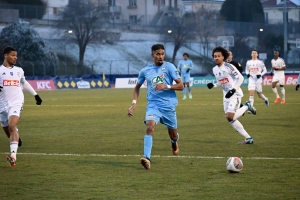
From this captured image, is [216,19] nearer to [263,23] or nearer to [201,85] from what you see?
[263,23]

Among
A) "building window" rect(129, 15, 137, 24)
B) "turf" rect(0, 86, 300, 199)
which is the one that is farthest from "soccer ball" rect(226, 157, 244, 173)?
"building window" rect(129, 15, 137, 24)

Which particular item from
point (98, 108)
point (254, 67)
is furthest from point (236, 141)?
point (98, 108)

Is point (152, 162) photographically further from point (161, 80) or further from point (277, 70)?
point (277, 70)

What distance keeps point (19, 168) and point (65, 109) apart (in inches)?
680

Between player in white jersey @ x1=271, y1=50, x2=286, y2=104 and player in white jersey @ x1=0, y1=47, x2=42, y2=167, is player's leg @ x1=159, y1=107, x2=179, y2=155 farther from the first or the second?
player in white jersey @ x1=271, y1=50, x2=286, y2=104

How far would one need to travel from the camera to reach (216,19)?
Answer: 97.8 m

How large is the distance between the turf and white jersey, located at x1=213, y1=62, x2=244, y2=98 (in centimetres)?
136

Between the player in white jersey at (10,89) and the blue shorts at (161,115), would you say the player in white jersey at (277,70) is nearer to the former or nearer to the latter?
the blue shorts at (161,115)

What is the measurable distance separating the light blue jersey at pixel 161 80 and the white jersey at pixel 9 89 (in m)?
2.57

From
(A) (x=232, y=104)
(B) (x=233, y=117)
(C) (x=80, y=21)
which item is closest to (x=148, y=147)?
(B) (x=233, y=117)

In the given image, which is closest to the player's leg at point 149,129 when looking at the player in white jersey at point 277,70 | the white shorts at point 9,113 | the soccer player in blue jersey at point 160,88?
the soccer player in blue jersey at point 160,88

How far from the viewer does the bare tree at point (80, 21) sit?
7875 centimetres

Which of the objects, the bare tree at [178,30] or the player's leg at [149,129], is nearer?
the player's leg at [149,129]

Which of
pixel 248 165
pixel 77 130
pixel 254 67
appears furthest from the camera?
pixel 254 67
